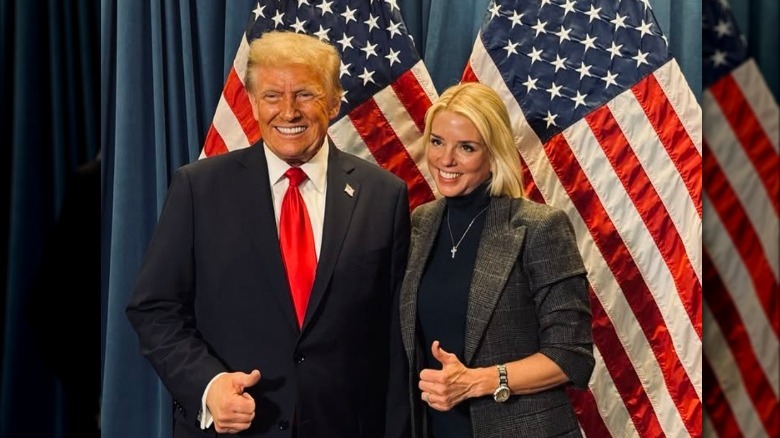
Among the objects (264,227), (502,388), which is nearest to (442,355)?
(502,388)

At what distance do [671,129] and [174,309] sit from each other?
1532 millimetres

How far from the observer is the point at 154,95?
9.66 feet

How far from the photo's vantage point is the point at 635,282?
8.85 feet

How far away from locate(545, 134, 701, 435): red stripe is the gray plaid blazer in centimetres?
59

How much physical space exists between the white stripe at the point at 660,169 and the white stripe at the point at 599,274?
0.78ft

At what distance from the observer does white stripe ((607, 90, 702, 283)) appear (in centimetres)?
266

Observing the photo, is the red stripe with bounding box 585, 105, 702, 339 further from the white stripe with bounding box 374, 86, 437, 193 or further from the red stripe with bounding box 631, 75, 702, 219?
the white stripe with bounding box 374, 86, 437, 193

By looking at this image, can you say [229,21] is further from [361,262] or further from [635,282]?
[635,282]

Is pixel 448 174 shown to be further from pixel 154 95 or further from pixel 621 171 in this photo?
pixel 154 95

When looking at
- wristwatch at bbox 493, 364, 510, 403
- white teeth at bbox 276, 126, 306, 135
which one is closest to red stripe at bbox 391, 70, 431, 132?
white teeth at bbox 276, 126, 306, 135

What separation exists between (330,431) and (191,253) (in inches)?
20.8
